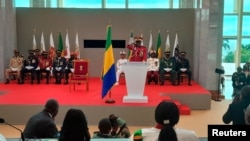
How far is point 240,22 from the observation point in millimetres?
16297

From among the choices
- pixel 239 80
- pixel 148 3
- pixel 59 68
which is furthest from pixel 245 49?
pixel 59 68

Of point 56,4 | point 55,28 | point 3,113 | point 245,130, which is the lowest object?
point 3,113

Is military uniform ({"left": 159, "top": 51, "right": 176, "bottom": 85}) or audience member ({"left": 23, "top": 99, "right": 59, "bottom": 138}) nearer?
audience member ({"left": 23, "top": 99, "right": 59, "bottom": 138})

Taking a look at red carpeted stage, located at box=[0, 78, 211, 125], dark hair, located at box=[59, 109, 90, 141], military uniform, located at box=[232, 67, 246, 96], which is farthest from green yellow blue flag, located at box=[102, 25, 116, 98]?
dark hair, located at box=[59, 109, 90, 141]

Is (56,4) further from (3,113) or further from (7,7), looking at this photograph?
(3,113)

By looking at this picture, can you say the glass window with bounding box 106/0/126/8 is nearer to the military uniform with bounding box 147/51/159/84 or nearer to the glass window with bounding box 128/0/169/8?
the glass window with bounding box 128/0/169/8

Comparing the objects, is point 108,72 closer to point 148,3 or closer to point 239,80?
point 239,80

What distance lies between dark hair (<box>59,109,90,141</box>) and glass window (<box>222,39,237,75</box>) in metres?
13.6

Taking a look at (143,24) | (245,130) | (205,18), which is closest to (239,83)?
(205,18)

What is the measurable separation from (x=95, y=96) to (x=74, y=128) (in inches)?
253

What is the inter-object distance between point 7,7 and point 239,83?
7.90 m

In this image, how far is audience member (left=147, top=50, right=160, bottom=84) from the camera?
12.4 meters

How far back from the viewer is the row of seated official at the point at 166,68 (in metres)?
12.3

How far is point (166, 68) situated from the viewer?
488 inches
